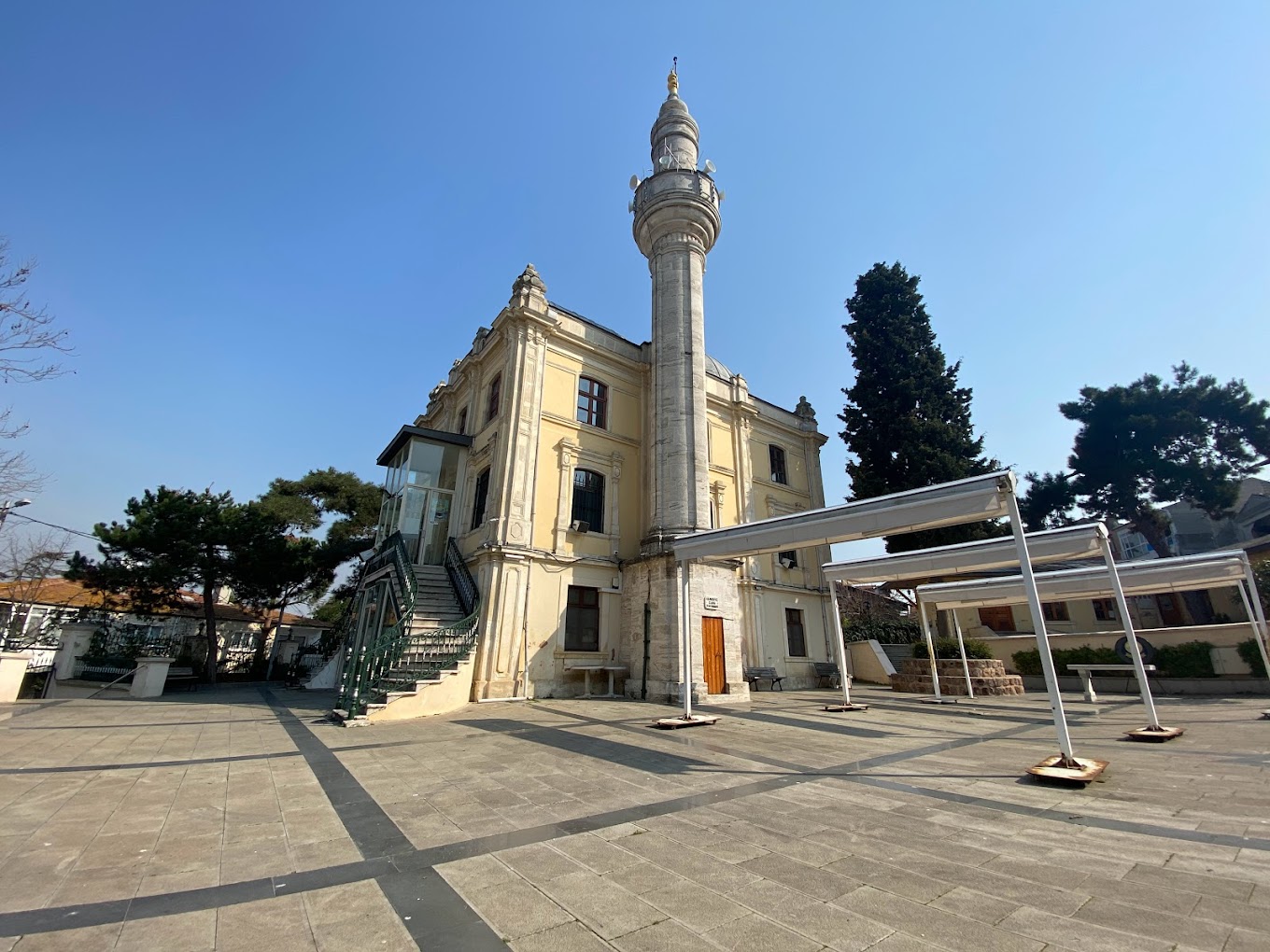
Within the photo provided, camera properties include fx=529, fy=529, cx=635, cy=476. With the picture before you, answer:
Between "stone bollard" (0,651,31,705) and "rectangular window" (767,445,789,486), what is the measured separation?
2315 centimetres

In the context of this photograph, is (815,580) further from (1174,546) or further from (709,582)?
(1174,546)

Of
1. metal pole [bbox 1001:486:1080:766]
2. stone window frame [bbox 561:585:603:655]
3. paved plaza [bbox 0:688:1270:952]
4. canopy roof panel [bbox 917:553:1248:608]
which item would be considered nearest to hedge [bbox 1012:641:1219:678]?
canopy roof panel [bbox 917:553:1248:608]

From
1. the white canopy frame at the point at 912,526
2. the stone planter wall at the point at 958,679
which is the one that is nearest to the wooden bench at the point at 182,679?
the white canopy frame at the point at 912,526

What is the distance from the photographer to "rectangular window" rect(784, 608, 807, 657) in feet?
63.5

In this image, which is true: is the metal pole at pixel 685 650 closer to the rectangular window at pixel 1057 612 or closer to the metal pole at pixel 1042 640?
the metal pole at pixel 1042 640

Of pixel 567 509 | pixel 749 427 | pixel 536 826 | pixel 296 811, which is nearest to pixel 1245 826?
pixel 536 826

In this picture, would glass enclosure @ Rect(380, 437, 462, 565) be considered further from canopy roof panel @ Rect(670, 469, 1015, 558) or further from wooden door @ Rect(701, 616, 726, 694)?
canopy roof panel @ Rect(670, 469, 1015, 558)

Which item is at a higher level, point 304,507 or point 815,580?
point 304,507

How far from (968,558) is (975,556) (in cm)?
16

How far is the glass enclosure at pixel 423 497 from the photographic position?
54.0 ft

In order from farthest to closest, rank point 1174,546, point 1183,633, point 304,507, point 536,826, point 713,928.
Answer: point 1174,546
point 304,507
point 1183,633
point 536,826
point 713,928

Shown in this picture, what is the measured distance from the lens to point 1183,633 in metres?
15.4

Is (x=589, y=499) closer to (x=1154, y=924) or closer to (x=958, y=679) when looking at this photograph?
(x=958, y=679)

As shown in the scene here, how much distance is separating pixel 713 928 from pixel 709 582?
37.8 feet
